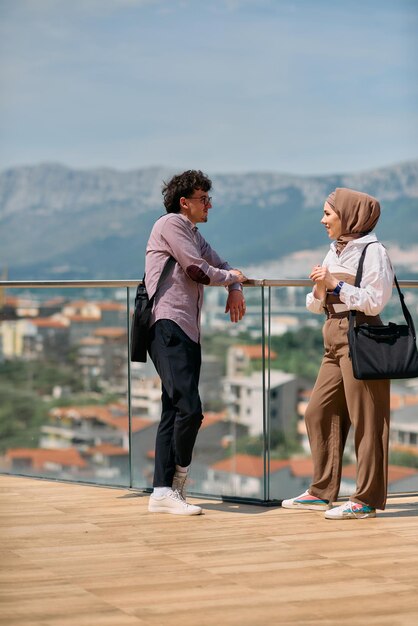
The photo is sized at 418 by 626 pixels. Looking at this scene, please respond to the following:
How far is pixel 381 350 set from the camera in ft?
13.6

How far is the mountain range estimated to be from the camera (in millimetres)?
74688

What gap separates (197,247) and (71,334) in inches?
263

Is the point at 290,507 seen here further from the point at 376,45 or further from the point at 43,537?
the point at 376,45

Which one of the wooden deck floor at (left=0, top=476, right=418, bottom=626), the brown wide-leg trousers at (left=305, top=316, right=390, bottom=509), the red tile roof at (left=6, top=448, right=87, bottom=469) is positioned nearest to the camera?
the wooden deck floor at (left=0, top=476, right=418, bottom=626)

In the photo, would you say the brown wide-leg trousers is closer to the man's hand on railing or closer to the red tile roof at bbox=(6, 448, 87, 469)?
the man's hand on railing

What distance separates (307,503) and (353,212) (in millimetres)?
1153

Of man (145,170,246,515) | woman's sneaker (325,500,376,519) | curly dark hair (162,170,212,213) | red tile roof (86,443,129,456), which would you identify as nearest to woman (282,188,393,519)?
woman's sneaker (325,500,376,519)

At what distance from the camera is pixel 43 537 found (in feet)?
12.8

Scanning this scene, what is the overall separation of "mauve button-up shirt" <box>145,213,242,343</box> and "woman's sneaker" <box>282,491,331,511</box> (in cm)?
76

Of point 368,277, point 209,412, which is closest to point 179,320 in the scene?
point 368,277

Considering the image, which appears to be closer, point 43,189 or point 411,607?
point 411,607

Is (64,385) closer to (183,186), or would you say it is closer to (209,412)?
(209,412)

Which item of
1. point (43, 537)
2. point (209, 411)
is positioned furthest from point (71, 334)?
point (43, 537)

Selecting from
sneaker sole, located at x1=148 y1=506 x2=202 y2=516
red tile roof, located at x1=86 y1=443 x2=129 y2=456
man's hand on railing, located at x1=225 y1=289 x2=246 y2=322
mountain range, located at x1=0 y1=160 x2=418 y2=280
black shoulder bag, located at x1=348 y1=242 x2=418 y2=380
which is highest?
mountain range, located at x1=0 y1=160 x2=418 y2=280
